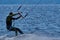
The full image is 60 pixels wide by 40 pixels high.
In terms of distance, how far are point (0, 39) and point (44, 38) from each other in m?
3.27

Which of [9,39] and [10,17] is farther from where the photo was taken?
[9,39]

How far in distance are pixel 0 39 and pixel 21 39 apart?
6.62ft

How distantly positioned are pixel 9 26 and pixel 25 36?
1817mm

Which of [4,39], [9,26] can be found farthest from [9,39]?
→ [9,26]

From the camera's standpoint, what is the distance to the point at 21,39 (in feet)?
75.1

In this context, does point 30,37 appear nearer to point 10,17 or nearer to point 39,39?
point 39,39

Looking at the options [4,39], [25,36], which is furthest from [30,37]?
[4,39]

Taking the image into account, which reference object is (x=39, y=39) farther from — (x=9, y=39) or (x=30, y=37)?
(x=9, y=39)

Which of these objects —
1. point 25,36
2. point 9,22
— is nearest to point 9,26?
point 9,22

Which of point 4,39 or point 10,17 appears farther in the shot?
point 4,39

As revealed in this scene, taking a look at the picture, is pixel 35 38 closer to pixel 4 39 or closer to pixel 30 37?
pixel 30 37

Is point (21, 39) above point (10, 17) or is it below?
below

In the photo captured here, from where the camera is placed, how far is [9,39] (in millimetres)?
24203

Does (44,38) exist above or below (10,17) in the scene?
below
